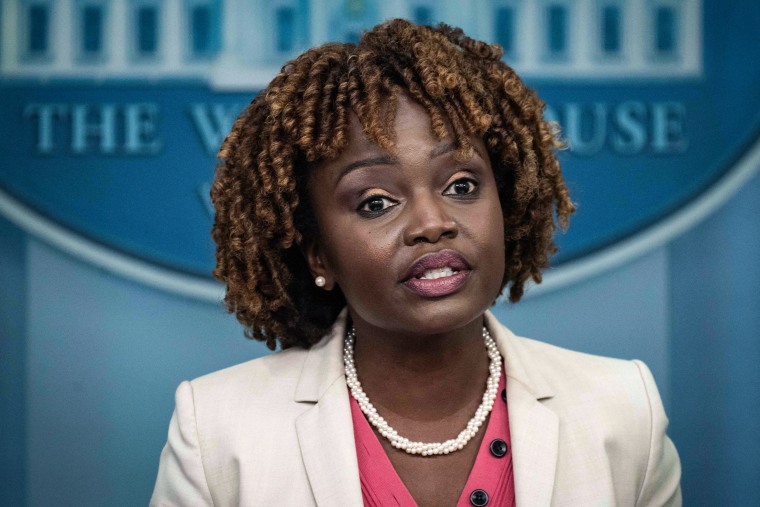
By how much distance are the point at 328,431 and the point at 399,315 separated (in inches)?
11.0

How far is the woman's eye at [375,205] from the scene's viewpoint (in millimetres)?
1900

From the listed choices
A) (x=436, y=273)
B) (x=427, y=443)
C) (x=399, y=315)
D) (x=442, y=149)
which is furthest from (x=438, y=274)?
(x=427, y=443)

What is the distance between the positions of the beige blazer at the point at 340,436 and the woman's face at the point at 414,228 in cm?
23

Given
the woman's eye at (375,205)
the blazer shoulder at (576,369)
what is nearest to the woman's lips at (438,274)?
the woman's eye at (375,205)

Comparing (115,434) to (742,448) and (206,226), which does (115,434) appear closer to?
(206,226)

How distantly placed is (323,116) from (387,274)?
0.34m

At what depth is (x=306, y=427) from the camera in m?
1.98

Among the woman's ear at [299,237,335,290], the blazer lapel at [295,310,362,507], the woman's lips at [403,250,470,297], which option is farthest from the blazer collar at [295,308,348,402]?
the woman's lips at [403,250,470,297]

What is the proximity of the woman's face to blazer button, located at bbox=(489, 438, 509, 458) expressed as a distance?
0.28 meters

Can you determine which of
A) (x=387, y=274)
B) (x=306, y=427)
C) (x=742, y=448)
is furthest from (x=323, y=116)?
(x=742, y=448)

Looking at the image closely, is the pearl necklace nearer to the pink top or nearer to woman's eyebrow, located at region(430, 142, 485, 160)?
the pink top

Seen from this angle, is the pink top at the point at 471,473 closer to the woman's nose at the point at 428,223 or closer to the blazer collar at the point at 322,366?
the blazer collar at the point at 322,366

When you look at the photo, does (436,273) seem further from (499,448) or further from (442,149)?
(499,448)

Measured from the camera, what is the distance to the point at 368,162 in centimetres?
189
